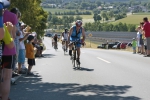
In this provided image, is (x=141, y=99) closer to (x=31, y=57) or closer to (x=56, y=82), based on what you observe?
(x=56, y=82)

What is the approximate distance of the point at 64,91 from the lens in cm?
982

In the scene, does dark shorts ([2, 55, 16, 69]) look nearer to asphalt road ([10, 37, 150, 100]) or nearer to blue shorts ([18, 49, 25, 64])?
asphalt road ([10, 37, 150, 100])

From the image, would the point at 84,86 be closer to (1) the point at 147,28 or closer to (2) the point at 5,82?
(2) the point at 5,82

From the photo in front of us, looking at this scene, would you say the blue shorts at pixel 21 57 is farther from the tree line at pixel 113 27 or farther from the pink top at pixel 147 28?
the tree line at pixel 113 27

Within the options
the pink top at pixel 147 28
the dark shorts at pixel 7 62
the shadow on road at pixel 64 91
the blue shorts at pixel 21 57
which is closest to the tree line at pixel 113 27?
the pink top at pixel 147 28

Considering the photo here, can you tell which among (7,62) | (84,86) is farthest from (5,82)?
(84,86)

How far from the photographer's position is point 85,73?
13648mm

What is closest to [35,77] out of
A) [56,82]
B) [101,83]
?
[56,82]

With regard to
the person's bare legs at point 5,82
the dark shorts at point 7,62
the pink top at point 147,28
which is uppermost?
the pink top at point 147,28

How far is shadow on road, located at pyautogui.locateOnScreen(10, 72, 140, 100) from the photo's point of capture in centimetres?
893

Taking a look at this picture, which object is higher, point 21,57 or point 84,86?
point 21,57

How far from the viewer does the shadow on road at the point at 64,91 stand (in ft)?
29.3

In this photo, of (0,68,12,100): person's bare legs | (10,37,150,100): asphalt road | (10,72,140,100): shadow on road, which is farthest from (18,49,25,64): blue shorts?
(0,68,12,100): person's bare legs

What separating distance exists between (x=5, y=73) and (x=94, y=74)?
6.19 m
